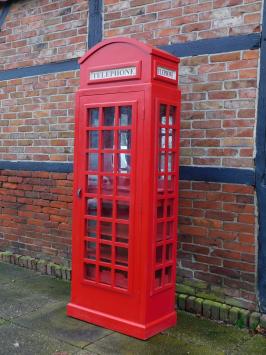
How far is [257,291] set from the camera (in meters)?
4.16

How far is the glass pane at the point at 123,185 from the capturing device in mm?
3996

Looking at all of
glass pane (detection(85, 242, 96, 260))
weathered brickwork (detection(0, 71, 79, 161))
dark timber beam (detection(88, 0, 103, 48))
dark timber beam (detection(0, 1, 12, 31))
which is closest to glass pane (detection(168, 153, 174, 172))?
glass pane (detection(85, 242, 96, 260))

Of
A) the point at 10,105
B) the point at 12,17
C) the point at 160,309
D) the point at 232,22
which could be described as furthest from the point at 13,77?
the point at 160,309

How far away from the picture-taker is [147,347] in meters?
3.74

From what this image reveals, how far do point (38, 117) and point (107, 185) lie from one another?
2.20 meters

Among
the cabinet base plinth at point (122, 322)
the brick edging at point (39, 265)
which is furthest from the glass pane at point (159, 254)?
the brick edging at point (39, 265)

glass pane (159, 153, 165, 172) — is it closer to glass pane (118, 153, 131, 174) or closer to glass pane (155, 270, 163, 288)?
glass pane (118, 153, 131, 174)

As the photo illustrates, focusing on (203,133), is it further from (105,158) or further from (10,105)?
(10,105)

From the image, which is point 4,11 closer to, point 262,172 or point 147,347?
point 262,172

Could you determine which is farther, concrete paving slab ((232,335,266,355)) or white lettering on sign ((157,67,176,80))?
white lettering on sign ((157,67,176,80))

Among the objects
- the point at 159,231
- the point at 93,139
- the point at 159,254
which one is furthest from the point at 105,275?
the point at 93,139

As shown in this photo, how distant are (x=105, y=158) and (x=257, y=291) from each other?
1.79 metres

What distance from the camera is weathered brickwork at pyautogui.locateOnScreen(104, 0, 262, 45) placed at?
4.20 m

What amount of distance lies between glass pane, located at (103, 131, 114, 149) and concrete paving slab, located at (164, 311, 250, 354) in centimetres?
168
